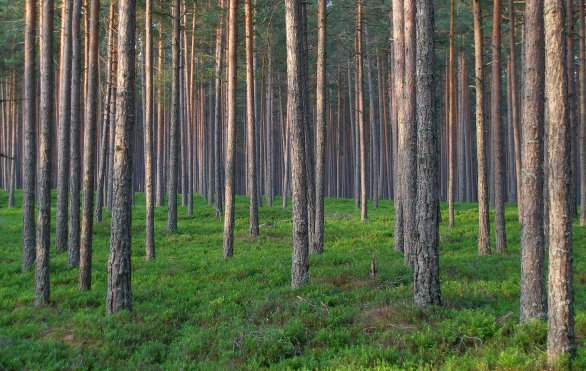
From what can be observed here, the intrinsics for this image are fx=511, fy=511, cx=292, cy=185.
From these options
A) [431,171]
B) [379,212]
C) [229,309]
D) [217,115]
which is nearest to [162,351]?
[229,309]

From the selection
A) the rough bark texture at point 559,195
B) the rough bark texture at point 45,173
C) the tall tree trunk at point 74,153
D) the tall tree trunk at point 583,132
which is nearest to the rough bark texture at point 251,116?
the tall tree trunk at point 74,153

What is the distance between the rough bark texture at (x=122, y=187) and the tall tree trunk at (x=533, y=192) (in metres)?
7.04

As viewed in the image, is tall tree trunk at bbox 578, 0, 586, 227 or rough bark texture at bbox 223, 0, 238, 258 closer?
rough bark texture at bbox 223, 0, 238, 258

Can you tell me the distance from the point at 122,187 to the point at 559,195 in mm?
7423

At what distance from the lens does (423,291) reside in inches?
360

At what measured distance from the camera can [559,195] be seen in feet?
20.9

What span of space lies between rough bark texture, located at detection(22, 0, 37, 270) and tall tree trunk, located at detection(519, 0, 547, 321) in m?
10.3

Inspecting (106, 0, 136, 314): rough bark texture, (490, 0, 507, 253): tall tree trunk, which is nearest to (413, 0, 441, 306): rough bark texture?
(106, 0, 136, 314): rough bark texture

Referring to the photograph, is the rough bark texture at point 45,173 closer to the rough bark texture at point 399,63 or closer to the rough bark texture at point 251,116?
the rough bark texture at point 251,116

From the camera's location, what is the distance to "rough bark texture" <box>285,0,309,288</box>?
37.1ft

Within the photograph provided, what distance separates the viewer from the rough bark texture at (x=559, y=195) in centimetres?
633

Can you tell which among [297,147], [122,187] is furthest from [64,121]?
[297,147]

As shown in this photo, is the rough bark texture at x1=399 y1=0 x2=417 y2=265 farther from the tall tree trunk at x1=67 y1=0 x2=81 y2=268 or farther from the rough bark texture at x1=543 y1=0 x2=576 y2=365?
the tall tree trunk at x1=67 y1=0 x2=81 y2=268

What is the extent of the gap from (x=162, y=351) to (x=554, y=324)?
563cm
